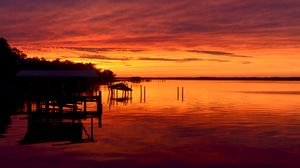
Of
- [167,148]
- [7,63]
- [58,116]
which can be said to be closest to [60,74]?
[58,116]

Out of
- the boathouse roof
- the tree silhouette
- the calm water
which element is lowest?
the calm water

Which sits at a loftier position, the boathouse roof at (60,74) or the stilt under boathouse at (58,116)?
the boathouse roof at (60,74)

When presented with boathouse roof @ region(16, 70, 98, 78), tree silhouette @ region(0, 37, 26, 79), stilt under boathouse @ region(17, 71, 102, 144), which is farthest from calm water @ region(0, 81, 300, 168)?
tree silhouette @ region(0, 37, 26, 79)

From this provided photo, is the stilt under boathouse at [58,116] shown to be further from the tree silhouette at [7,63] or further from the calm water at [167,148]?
the tree silhouette at [7,63]

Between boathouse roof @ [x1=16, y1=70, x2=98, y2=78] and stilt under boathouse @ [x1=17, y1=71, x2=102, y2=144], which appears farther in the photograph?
boathouse roof @ [x1=16, y1=70, x2=98, y2=78]

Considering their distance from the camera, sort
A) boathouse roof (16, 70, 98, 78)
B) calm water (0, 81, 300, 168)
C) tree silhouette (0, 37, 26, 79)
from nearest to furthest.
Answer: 1. calm water (0, 81, 300, 168)
2. boathouse roof (16, 70, 98, 78)
3. tree silhouette (0, 37, 26, 79)

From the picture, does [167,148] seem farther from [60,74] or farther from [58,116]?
[60,74]

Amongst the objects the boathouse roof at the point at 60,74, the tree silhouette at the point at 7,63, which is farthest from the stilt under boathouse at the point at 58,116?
the tree silhouette at the point at 7,63

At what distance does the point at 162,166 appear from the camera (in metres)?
15.8

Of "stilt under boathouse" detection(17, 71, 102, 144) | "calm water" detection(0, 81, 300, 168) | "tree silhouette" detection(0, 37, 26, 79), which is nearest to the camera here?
"calm water" detection(0, 81, 300, 168)

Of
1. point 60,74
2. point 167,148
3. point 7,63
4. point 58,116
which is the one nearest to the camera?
point 167,148

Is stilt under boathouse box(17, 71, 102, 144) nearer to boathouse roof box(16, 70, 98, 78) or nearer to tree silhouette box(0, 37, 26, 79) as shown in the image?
boathouse roof box(16, 70, 98, 78)

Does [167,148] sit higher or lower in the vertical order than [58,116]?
lower

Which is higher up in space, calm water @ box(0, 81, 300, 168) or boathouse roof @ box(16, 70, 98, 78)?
boathouse roof @ box(16, 70, 98, 78)
